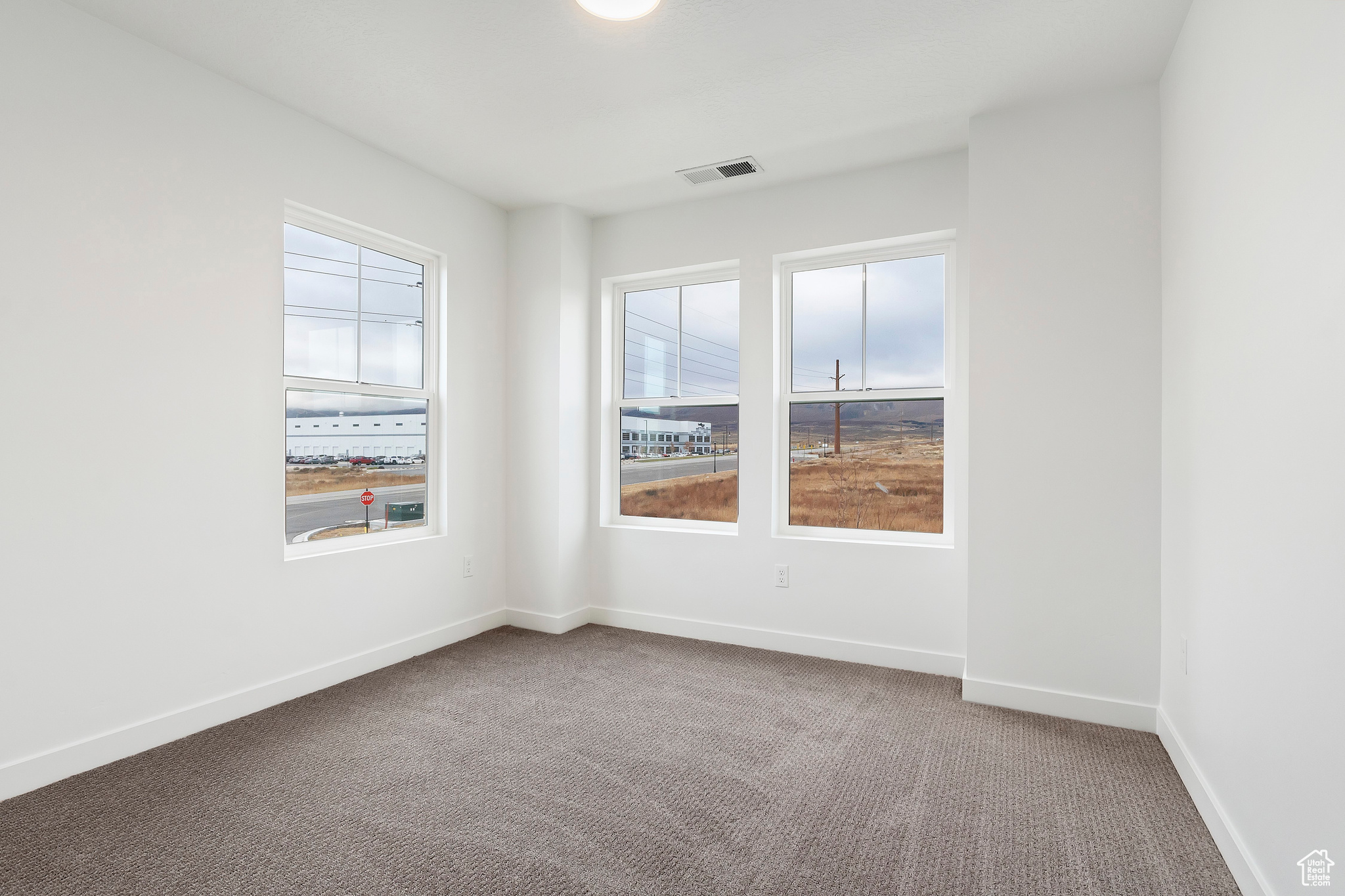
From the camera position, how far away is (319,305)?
3254mm

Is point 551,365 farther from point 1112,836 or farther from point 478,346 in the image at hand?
point 1112,836

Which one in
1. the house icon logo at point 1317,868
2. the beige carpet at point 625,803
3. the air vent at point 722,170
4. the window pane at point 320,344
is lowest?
the beige carpet at point 625,803

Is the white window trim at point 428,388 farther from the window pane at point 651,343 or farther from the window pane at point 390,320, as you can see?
the window pane at point 651,343

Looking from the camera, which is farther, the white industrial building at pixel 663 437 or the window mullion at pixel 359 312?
the white industrial building at pixel 663 437

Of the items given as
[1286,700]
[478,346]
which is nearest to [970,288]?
[1286,700]

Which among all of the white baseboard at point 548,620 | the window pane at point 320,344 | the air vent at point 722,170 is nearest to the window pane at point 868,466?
the air vent at point 722,170

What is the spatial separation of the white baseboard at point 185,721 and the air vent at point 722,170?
294 centimetres

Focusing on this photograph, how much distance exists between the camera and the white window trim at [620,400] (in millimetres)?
4145

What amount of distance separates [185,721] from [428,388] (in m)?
1.96

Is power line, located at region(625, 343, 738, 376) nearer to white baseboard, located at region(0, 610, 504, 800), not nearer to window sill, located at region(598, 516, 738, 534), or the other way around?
window sill, located at region(598, 516, 738, 534)

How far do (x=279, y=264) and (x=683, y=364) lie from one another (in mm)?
2246

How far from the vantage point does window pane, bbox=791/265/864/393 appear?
374cm

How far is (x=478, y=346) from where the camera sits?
4066 mm

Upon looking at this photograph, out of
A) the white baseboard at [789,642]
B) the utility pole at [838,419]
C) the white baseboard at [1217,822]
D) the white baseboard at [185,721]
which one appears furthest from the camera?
the utility pole at [838,419]
